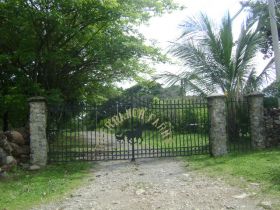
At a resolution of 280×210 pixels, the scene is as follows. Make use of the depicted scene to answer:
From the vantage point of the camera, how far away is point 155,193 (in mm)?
7914

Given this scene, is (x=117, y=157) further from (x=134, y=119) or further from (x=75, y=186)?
(x=75, y=186)

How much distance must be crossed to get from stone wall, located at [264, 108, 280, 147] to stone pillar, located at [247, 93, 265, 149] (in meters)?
0.63

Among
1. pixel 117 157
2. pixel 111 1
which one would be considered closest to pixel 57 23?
pixel 111 1

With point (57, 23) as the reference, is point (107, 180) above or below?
below

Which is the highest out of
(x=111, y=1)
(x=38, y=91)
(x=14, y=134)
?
(x=111, y=1)

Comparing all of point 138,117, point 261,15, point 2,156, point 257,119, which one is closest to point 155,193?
point 138,117

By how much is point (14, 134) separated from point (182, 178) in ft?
20.0

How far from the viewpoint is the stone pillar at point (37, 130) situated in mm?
→ 12070

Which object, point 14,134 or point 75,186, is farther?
point 14,134

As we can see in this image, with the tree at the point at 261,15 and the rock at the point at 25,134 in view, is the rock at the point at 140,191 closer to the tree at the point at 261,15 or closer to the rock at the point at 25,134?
the rock at the point at 25,134

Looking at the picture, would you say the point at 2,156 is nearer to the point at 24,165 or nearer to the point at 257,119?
the point at 24,165

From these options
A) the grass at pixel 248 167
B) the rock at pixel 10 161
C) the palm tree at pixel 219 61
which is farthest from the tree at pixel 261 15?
the rock at pixel 10 161

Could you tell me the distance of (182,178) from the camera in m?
9.50

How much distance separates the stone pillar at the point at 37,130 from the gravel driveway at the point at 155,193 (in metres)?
2.25
